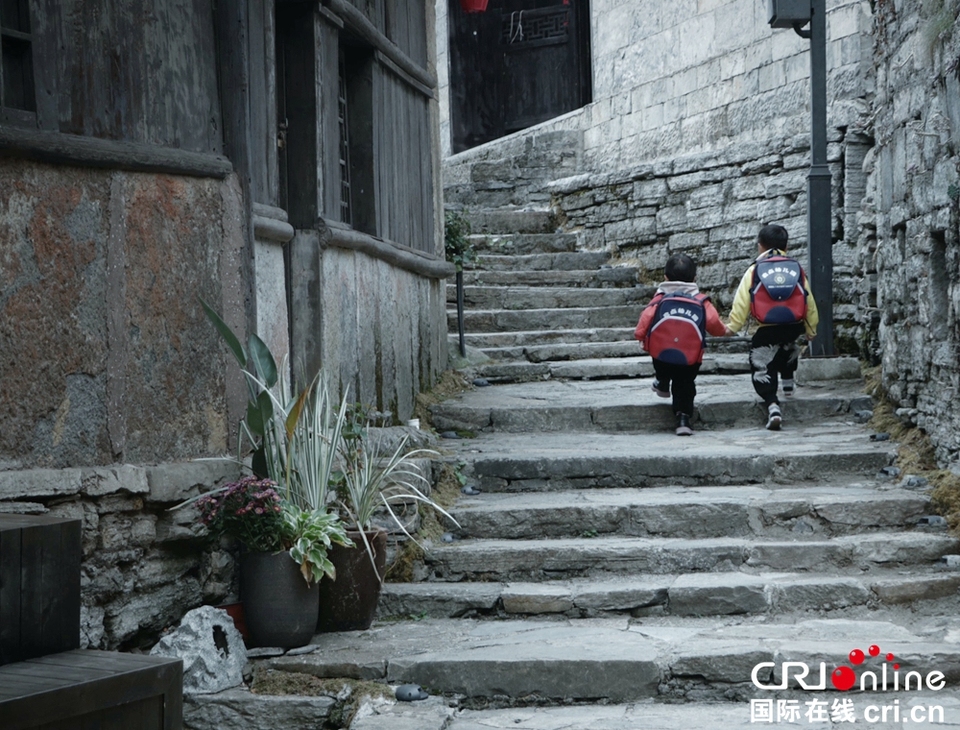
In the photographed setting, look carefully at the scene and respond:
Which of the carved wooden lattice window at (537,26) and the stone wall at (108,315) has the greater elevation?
the carved wooden lattice window at (537,26)

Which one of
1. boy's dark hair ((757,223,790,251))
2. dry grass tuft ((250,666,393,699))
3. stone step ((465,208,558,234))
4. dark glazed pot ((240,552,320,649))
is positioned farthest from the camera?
stone step ((465,208,558,234))

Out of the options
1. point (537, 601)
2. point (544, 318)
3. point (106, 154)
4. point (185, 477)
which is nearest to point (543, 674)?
point (537, 601)

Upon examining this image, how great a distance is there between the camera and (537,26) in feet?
48.0

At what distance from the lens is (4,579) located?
298 cm

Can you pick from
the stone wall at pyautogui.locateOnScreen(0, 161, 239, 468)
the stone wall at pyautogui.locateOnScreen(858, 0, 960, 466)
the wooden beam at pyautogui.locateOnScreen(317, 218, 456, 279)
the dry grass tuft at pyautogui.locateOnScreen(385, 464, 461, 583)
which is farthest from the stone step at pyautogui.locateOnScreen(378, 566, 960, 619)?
the wooden beam at pyautogui.locateOnScreen(317, 218, 456, 279)

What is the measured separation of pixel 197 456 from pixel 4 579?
5.19ft

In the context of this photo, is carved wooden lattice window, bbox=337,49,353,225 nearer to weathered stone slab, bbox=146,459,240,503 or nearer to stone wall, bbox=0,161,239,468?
stone wall, bbox=0,161,239,468

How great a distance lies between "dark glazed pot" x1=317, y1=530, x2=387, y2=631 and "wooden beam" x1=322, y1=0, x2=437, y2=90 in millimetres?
2803

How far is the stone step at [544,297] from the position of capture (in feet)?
31.3

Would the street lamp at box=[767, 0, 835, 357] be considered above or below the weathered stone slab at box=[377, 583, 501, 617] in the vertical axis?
above

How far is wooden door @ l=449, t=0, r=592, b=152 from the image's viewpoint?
14430 millimetres

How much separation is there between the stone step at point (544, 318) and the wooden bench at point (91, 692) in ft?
20.2

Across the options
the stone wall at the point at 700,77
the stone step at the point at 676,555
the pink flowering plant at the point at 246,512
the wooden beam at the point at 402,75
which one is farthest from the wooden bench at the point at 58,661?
the stone wall at the point at 700,77

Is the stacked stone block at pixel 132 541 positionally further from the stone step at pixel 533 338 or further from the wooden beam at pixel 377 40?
the stone step at pixel 533 338
